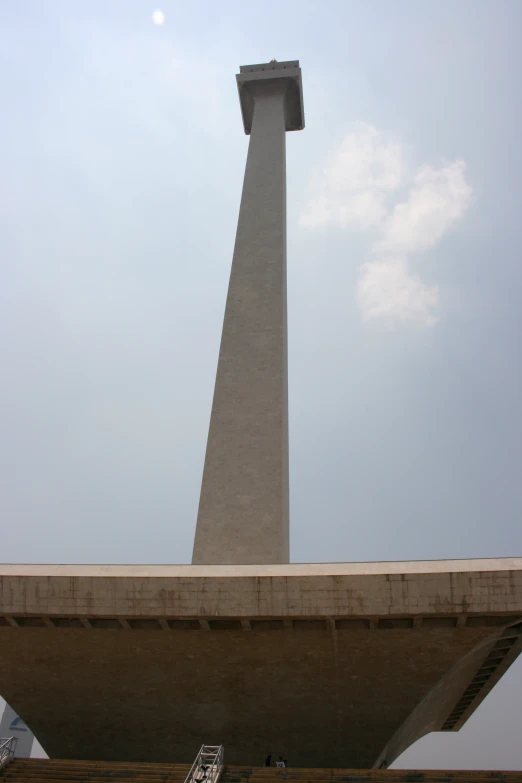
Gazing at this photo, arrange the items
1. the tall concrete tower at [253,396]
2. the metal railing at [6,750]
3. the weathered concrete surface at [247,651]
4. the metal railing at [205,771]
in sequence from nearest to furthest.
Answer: the metal railing at [205,771]
the weathered concrete surface at [247,651]
the metal railing at [6,750]
the tall concrete tower at [253,396]

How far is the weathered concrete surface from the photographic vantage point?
11000 millimetres

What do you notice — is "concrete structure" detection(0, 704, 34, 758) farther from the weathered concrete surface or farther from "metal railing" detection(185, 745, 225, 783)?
"metal railing" detection(185, 745, 225, 783)

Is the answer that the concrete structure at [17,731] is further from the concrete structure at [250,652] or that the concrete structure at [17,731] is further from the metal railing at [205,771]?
the metal railing at [205,771]

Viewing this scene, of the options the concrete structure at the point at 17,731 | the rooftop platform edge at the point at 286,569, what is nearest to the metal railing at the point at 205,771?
the rooftop platform edge at the point at 286,569

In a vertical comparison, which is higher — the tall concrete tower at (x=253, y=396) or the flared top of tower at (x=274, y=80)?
the flared top of tower at (x=274, y=80)

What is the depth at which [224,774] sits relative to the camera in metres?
10.6

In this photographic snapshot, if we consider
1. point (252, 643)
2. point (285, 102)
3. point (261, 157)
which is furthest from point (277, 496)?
point (285, 102)

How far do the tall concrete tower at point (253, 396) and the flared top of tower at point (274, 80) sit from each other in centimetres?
284

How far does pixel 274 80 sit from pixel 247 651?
23573mm

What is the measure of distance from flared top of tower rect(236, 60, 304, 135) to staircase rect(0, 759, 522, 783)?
25247 millimetres

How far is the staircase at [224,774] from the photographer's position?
10.1 m

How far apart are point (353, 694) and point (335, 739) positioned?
1358 millimetres

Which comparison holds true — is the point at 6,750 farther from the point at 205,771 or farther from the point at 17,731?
the point at 17,731

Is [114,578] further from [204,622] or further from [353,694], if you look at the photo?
[353,694]
